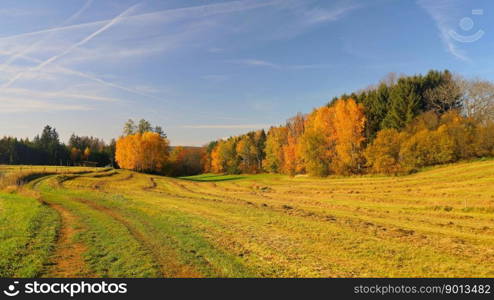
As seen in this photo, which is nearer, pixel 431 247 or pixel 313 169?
pixel 431 247

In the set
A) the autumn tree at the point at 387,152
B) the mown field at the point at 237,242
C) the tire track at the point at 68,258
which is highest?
the autumn tree at the point at 387,152

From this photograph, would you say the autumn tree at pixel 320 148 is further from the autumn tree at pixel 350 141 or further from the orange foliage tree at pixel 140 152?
the orange foliage tree at pixel 140 152

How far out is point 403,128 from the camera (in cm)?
5156

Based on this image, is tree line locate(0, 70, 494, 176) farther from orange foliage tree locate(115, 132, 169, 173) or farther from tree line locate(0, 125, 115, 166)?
tree line locate(0, 125, 115, 166)

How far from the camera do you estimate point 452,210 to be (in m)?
21.3

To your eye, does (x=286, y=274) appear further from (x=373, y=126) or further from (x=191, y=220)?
(x=373, y=126)

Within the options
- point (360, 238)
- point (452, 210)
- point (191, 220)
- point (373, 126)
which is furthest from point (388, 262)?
point (373, 126)

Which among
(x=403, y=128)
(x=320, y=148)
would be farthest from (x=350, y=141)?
(x=403, y=128)

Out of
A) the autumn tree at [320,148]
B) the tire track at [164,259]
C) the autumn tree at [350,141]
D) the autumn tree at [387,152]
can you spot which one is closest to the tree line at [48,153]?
the autumn tree at [320,148]

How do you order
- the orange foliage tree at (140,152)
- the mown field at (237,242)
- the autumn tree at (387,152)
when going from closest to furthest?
the mown field at (237,242), the autumn tree at (387,152), the orange foliage tree at (140,152)

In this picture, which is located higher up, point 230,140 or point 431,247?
point 230,140

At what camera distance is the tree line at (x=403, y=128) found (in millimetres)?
44188

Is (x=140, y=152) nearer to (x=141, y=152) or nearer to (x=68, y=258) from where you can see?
(x=141, y=152)

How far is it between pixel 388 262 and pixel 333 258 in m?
1.82
